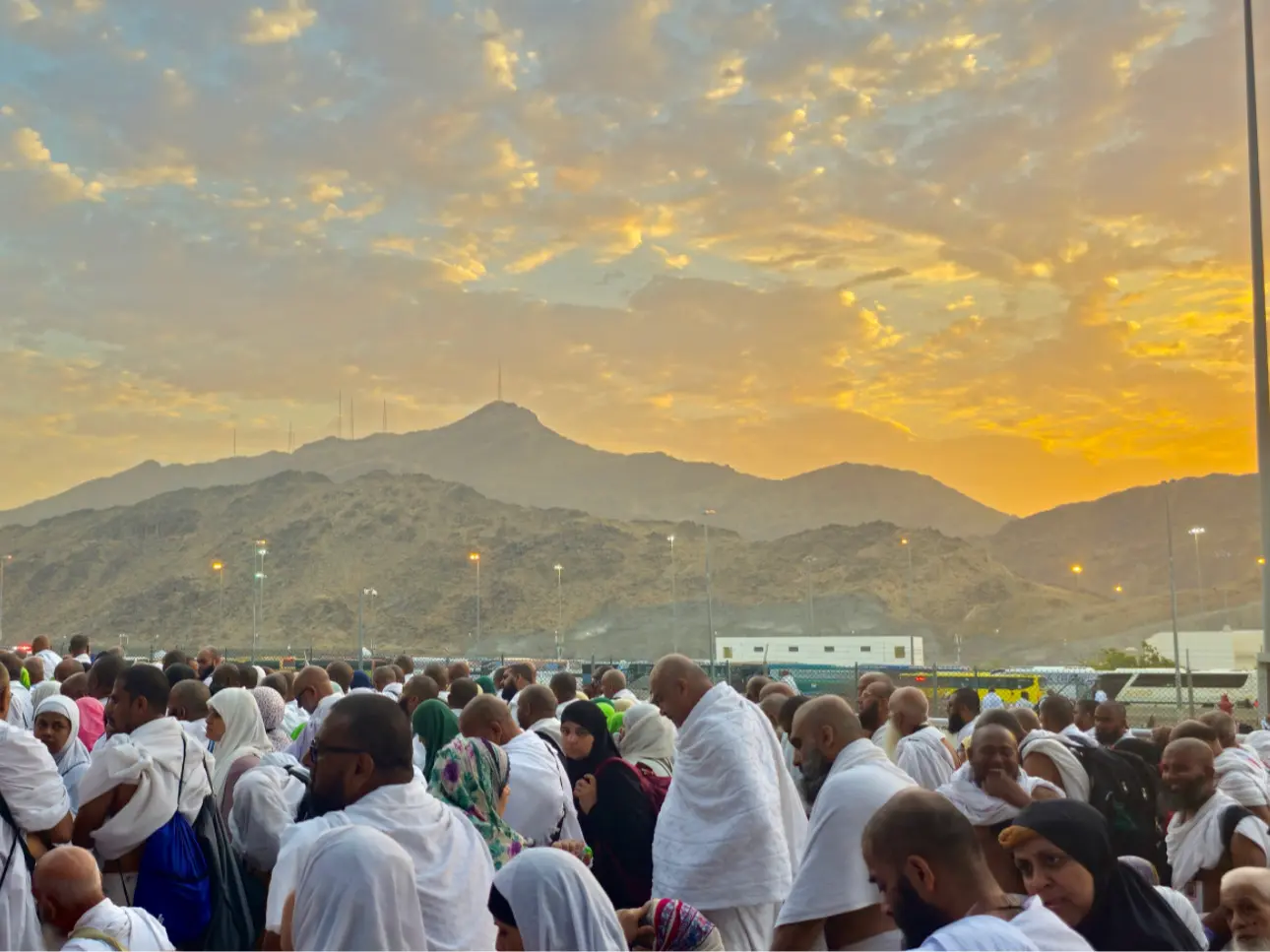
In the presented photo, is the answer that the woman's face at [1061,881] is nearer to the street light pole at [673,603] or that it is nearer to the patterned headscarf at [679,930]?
the patterned headscarf at [679,930]

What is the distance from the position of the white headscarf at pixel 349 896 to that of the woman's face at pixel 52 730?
13.4 ft

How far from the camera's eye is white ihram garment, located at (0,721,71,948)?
192 inches

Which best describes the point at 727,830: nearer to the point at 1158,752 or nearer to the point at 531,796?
the point at 531,796

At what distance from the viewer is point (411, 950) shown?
10.6ft

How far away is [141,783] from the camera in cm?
527

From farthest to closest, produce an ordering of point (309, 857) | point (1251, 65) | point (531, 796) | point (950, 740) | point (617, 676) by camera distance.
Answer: point (1251, 65) → point (617, 676) → point (950, 740) → point (531, 796) → point (309, 857)

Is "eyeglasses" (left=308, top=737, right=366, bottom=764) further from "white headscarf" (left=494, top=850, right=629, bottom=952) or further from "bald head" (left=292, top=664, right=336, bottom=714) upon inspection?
"bald head" (left=292, top=664, right=336, bottom=714)

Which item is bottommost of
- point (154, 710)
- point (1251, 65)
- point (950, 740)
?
point (950, 740)

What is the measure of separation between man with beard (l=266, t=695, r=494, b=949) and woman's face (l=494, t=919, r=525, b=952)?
0.58ft

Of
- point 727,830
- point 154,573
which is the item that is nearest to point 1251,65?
point 727,830

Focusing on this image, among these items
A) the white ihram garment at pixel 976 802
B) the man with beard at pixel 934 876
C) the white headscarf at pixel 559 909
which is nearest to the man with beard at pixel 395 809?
the white headscarf at pixel 559 909

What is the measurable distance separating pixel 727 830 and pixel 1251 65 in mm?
18720

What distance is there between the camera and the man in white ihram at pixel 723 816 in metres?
5.64

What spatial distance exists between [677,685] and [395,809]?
2.51 metres
